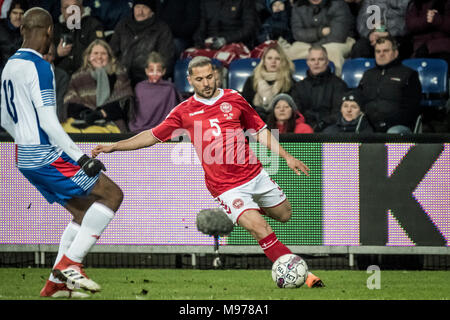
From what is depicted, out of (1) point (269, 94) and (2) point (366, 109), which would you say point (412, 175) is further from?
(1) point (269, 94)

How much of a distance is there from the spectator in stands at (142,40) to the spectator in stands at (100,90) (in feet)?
2.21

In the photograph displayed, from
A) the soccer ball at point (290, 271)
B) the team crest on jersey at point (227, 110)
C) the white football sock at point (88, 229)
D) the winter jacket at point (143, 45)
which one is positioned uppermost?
the winter jacket at point (143, 45)

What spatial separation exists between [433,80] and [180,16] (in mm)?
3996

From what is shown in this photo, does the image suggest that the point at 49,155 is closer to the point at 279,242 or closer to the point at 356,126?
the point at 279,242

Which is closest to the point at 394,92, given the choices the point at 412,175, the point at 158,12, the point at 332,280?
the point at 412,175

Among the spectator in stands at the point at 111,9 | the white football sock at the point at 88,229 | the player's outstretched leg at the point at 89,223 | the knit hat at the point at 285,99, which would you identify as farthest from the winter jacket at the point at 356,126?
the spectator in stands at the point at 111,9

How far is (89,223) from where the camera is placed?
6.93 metres

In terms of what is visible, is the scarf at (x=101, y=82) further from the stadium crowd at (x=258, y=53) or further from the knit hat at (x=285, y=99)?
the knit hat at (x=285, y=99)

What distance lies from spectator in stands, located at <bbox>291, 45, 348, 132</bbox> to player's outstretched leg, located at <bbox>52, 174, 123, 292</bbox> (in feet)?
14.5

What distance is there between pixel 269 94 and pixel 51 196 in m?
4.86

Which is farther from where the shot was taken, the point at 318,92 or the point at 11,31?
the point at 11,31

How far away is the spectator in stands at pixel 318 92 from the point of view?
35.9 feet

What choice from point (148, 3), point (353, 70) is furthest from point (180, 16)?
point (353, 70)

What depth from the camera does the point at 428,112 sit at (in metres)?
11.8
